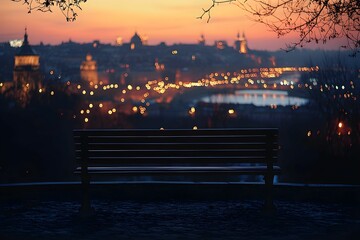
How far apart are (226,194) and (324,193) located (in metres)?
1.05

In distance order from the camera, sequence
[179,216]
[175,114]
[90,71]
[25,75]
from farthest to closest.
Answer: [90,71] → [25,75] → [175,114] → [179,216]

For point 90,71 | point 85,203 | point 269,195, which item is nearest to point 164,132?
point 85,203

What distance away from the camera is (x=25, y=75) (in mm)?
88000

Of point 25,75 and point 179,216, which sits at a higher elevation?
point 25,75

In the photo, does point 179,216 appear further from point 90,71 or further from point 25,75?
point 90,71

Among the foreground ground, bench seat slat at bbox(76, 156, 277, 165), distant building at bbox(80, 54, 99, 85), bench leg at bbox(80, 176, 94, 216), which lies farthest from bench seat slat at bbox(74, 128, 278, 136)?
distant building at bbox(80, 54, 99, 85)

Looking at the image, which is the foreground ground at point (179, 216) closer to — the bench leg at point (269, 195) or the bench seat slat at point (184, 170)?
the bench leg at point (269, 195)

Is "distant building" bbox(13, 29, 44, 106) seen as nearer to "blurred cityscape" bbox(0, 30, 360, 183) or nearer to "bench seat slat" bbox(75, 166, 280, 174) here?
"blurred cityscape" bbox(0, 30, 360, 183)

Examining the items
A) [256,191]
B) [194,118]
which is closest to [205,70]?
[194,118]

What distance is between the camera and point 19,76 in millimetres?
88625

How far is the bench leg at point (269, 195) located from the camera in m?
7.14

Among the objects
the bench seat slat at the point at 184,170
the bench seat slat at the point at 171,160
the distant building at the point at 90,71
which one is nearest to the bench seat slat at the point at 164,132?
the bench seat slat at the point at 171,160

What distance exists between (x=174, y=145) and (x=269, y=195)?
1.05m

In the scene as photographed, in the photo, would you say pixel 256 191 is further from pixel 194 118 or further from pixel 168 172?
pixel 194 118
